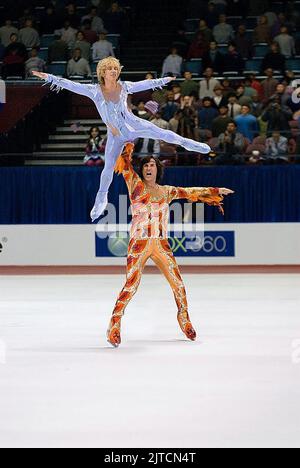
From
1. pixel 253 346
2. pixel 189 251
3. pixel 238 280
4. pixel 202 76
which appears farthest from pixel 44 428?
pixel 202 76

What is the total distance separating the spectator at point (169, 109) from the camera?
16.2m

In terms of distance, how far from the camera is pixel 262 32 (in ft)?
61.4

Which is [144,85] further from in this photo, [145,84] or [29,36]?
[29,36]

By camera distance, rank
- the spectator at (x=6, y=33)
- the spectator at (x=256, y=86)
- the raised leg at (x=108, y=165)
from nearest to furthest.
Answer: the raised leg at (x=108, y=165) → the spectator at (x=256, y=86) → the spectator at (x=6, y=33)

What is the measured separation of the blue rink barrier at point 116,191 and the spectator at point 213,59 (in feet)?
9.76

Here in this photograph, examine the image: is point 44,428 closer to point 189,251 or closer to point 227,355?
point 227,355

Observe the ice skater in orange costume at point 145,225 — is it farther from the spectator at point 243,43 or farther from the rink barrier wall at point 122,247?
the spectator at point 243,43

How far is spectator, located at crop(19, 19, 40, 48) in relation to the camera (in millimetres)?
19234

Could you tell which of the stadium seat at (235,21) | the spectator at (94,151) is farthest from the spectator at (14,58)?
the stadium seat at (235,21)

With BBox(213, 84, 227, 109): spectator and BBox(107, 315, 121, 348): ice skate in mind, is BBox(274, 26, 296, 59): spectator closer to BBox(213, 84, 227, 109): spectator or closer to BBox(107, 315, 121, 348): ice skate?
BBox(213, 84, 227, 109): spectator

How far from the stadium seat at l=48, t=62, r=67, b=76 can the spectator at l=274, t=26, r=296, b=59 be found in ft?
13.1

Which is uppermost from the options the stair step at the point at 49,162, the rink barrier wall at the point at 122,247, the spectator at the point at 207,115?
the spectator at the point at 207,115

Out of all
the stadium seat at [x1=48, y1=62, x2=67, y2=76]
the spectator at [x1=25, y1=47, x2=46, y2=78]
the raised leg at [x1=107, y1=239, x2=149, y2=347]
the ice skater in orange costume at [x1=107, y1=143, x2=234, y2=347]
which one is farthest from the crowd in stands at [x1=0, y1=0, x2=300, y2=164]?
the raised leg at [x1=107, y1=239, x2=149, y2=347]

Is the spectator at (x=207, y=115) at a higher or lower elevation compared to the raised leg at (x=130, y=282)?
higher
